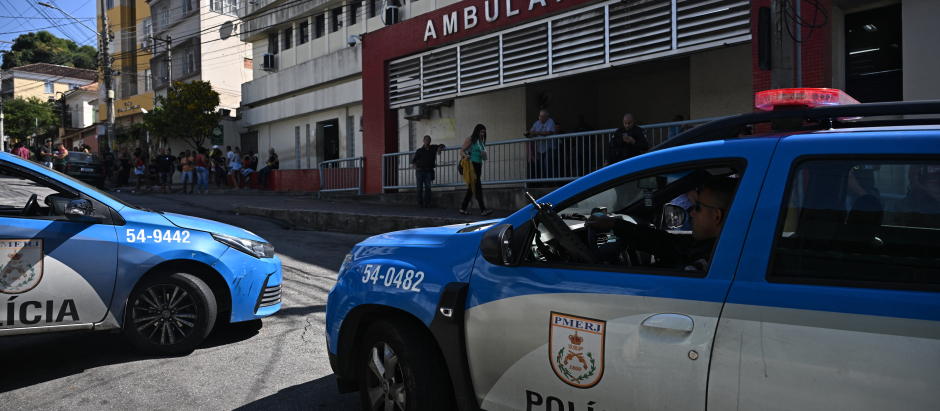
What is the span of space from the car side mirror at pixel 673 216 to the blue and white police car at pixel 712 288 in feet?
0.37

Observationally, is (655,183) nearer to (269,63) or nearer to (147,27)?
(269,63)

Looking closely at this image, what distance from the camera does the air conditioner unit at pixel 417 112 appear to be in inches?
731

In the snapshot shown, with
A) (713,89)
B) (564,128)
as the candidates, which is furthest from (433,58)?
(713,89)

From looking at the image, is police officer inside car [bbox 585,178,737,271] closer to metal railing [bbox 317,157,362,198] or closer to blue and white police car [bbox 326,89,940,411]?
blue and white police car [bbox 326,89,940,411]

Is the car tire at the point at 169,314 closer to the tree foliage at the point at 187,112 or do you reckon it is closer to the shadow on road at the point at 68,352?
the shadow on road at the point at 68,352

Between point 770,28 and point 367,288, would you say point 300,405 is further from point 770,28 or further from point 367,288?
point 770,28

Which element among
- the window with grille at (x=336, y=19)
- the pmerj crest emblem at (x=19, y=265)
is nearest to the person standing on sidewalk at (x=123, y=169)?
the window with grille at (x=336, y=19)

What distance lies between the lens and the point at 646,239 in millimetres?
2869

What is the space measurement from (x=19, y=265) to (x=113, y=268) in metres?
0.55

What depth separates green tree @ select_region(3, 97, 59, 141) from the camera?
58.5 metres

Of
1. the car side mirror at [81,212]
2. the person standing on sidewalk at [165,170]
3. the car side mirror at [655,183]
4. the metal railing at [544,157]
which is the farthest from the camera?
the person standing on sidewalk at [165,170]

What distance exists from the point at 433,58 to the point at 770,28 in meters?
9.16

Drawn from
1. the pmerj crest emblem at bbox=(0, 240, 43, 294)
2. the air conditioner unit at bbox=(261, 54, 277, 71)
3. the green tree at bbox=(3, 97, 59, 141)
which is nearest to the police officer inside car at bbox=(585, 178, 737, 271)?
the pmerj crest emblem at bbox=(0, 240, 43, 294)

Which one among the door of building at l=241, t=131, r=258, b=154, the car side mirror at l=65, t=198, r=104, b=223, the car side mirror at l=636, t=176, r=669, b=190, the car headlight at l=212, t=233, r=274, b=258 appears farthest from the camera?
the door of building at l=241, t=131, r=258, b=154
